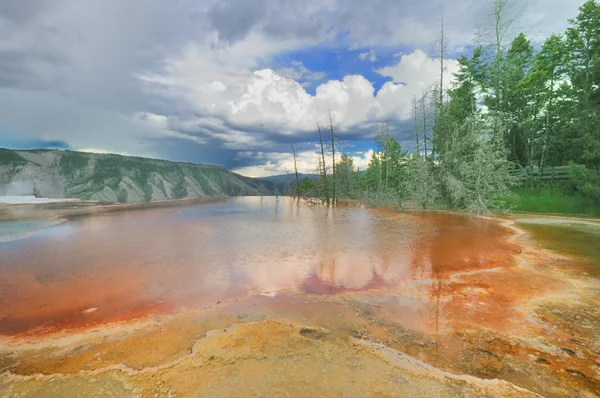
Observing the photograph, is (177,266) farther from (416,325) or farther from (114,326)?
(416,325)

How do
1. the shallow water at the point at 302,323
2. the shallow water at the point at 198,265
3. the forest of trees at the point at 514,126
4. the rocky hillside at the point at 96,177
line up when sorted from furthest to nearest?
the rocky hillside at the point at 96,177, the forest of trees at the point at 514,126, the shallow water at the point at 198,265, the shallow water at the point at 302,323

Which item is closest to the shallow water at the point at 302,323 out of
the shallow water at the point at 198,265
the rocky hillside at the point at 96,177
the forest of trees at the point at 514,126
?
the shallow water at the point at 198,265

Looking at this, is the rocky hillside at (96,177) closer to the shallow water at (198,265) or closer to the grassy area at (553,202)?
the shallow water at (198,265)

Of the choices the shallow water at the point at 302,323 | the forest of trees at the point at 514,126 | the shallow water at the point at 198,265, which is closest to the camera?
the shallow water at the point at 302,323

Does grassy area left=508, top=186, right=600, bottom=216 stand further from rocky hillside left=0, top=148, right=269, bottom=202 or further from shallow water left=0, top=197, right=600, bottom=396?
rocky hillside left=0, top=148, right=269, bottom=202

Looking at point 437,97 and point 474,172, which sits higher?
point 437,97

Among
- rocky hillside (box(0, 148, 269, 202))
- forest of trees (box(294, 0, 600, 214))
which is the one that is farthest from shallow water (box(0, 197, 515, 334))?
rocky hillside (box(0, 148, 269, 202))

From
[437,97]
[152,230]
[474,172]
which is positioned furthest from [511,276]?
[437,97]
